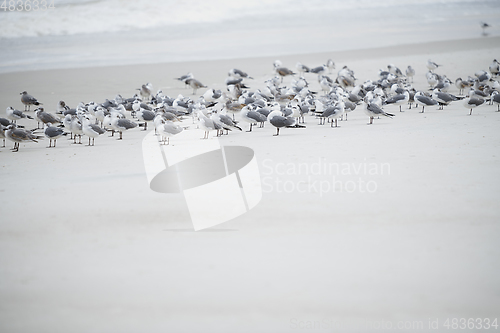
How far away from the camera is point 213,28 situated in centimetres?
3500

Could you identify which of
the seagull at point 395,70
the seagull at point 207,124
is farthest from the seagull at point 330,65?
the seagull at point 207,124

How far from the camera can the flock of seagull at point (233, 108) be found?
32.6 ft

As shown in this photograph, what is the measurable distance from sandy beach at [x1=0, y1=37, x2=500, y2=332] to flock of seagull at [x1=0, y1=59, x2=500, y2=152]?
6.04 feet

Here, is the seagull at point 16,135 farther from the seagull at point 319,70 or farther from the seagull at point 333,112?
the seagull at point 319,70

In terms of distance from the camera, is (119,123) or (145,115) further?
(145,115)

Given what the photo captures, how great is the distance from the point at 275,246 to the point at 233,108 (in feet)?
25.3

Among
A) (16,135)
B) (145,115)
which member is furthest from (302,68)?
(16,135)

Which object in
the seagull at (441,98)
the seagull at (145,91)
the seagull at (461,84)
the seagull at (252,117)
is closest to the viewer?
the seagull at (252,117)

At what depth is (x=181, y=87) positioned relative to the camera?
17.6 metres

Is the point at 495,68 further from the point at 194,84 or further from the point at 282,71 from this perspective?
the point at 194,84

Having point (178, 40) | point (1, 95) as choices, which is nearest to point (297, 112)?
point (1, 95)

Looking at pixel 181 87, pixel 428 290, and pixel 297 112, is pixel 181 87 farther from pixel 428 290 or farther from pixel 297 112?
pixel 428 290

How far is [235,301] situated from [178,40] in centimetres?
2761

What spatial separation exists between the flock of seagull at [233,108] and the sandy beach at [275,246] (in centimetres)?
184
